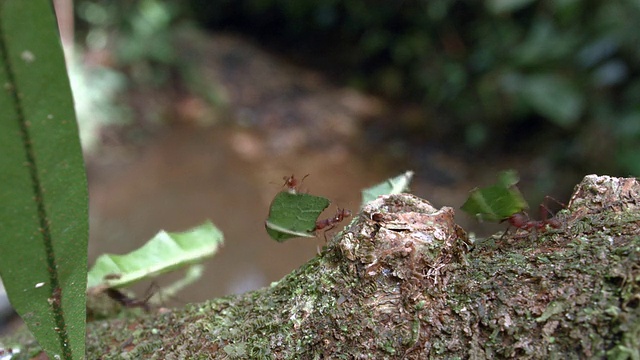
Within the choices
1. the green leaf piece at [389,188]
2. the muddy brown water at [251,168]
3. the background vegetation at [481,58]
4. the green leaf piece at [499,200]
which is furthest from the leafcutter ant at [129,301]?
the background vegetation at [481,58]

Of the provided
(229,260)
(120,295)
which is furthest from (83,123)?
(120,295)

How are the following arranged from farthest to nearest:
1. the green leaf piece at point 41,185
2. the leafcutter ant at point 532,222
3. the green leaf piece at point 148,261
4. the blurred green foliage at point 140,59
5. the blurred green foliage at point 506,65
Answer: the blurred green foliage at point 140,59, the blurred green foliage at point 506,65, the green leaf piece at point 148,261, the leafcutter ant at point 532,222, the green leaf piece at point 41,185

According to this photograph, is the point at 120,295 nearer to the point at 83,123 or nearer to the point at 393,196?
the point at 393,196

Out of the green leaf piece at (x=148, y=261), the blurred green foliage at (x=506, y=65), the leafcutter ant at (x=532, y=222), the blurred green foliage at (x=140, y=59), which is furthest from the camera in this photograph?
the blurred green foliage at (x=140, y=59)

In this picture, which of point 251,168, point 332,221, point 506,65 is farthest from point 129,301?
point 506,65

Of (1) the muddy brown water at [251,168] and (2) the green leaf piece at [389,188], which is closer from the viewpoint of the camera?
(2) the green leaf piece at [389,188]

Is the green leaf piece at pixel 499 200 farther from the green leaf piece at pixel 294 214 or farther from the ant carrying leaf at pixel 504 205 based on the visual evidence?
the green leaf piece at pixel 294 214

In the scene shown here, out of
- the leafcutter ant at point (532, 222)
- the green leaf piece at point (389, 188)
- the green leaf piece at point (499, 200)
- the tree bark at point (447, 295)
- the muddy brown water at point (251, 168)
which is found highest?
the muddy brown water at point (251, 168)
